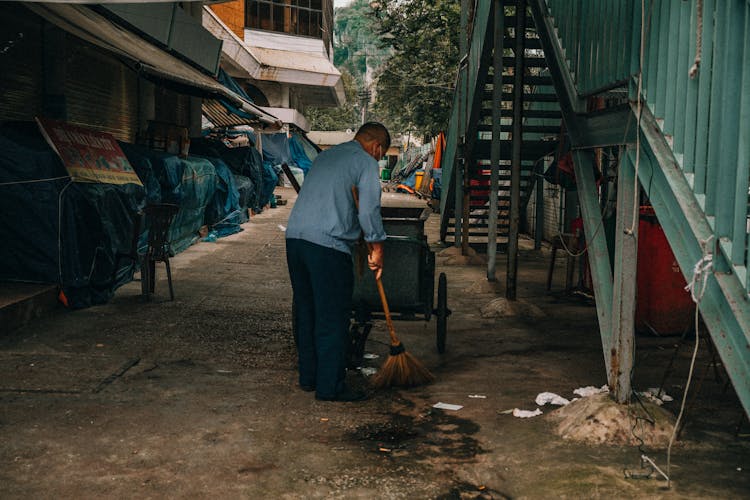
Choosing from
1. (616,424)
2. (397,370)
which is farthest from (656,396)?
(397,370)

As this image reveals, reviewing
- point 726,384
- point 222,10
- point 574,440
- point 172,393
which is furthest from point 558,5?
point 222,10

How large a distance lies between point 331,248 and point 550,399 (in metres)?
1.95

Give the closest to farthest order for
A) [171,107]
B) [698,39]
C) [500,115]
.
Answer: [698,39]
[500,115]
[171,107]

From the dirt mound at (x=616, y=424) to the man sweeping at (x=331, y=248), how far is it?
158 cm

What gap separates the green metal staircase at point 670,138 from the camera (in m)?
3.56

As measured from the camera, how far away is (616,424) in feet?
16.0

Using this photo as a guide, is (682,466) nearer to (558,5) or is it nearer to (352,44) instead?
(558,5)

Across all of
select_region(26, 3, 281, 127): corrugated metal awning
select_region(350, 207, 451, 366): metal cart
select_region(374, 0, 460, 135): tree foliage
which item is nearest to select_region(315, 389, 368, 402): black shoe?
select_region(350, 207, 451, 366): metal cart

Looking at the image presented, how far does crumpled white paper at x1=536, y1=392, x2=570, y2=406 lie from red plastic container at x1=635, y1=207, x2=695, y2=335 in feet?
8.80

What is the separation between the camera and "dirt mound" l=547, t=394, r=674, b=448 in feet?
15.7

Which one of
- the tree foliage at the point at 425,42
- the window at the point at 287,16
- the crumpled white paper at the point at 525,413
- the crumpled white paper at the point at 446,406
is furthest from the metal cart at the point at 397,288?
the window at the point at 287,16

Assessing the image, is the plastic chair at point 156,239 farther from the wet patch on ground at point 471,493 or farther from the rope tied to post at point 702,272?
the rope tied to post at point 702,272

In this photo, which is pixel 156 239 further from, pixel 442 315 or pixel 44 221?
pixel 442 315

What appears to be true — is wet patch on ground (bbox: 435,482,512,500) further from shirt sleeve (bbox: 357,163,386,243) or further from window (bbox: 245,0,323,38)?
window (bbox: 245,0,323,38)
